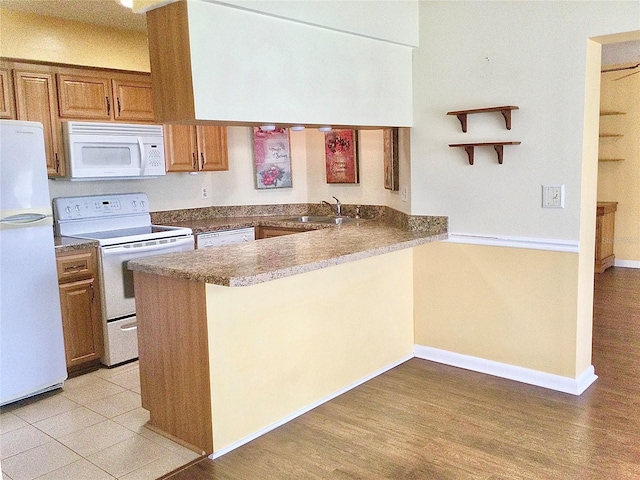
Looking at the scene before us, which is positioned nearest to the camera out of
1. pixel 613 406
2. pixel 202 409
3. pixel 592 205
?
pixel 202 409

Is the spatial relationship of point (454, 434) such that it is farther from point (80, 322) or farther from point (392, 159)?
point (80, 322)

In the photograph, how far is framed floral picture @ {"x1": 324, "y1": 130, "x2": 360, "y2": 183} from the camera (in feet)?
16.4

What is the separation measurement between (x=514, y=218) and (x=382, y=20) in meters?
1.41

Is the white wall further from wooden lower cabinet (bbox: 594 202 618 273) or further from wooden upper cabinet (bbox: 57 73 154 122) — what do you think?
wooden lower cabinet (bbox: 594 202 618 273)

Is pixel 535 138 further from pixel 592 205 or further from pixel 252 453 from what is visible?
pixel 252 453

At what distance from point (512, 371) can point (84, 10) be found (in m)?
3.80

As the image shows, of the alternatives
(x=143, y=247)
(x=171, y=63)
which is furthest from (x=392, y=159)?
(x=171, y=63)

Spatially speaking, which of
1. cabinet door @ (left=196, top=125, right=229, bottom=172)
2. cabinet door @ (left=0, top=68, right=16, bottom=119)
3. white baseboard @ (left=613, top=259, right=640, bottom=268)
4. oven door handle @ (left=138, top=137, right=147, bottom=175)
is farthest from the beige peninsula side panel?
white baseboard @ (left=613, top=259, right=640, bottom=268)

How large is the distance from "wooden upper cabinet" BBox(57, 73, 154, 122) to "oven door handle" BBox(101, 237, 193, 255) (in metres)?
1.04

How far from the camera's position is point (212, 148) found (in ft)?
16.1

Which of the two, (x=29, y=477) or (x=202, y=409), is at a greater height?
(x=202, y=409)

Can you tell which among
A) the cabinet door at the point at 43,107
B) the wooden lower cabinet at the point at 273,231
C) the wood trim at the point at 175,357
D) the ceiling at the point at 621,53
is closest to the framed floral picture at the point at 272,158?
the wooden lower cabinet at the point at 273,231

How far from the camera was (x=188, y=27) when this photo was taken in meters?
2.39

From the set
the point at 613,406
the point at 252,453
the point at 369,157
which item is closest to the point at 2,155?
the point at 252,453
